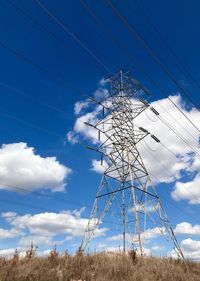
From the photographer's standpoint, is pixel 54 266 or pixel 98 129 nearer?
pixel 54 266

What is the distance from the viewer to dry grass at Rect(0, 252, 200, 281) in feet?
30.7

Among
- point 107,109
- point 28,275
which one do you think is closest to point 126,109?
point 107,109

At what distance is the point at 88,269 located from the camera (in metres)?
10.8

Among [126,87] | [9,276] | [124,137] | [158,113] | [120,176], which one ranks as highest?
[126,87]

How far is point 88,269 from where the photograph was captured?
10781mm

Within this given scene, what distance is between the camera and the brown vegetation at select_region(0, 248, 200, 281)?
369 inches

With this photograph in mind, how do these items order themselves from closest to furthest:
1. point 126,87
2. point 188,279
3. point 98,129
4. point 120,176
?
1. point 188,279
2. point 120,176
3. point 98,129
4. point 126,87

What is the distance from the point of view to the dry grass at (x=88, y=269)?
9345 mm

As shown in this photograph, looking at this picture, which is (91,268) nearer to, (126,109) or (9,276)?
(9,276)

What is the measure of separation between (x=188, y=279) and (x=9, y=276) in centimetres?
638

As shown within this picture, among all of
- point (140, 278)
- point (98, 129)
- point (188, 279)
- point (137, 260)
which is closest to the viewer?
point (140, 278)

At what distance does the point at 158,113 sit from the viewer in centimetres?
2562

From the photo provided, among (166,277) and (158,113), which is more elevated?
(158,113)

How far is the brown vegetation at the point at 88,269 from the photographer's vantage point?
9.37 metres
